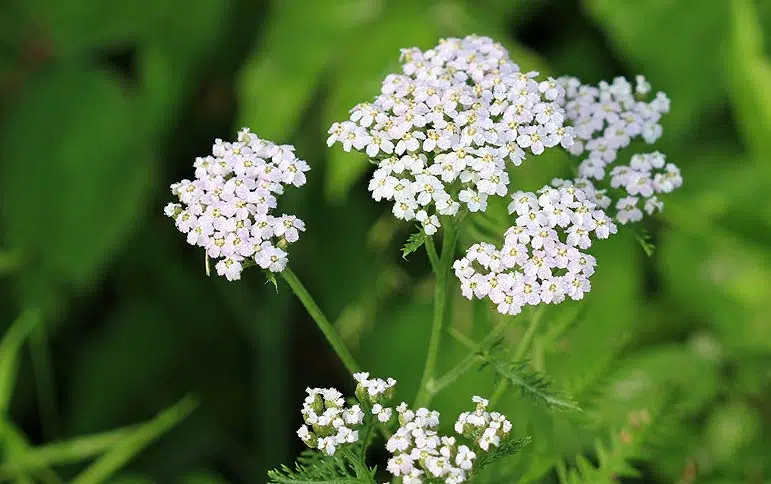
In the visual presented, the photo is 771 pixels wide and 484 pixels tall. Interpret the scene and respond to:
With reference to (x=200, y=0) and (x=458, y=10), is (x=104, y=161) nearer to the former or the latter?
(x=200, y=0)

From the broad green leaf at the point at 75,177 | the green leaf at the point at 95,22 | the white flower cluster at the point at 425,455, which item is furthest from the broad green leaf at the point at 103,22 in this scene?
the white flower cluster at the point at 425,455

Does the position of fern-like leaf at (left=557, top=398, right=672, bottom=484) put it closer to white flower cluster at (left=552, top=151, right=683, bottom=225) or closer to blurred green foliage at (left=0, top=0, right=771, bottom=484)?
white flower cluster at (left=552, top=151, right=683, bottom=225)

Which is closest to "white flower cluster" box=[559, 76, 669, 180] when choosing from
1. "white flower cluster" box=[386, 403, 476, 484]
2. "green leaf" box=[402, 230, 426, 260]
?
"green leaf" box=[402, 230, 426, 260]

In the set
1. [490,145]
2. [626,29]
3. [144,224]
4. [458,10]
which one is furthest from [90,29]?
[490,145]

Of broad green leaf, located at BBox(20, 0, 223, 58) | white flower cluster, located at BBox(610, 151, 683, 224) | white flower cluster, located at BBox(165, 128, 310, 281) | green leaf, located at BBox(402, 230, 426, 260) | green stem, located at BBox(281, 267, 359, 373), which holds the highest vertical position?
broad green leaf, located at BBox(20, 0, 223, 58)

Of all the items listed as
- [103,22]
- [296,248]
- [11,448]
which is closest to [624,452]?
[11,448]

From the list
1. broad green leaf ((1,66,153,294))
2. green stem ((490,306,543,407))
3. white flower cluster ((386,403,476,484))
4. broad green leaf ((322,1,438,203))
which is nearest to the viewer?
white flower cluster ((386,403,476,484))
